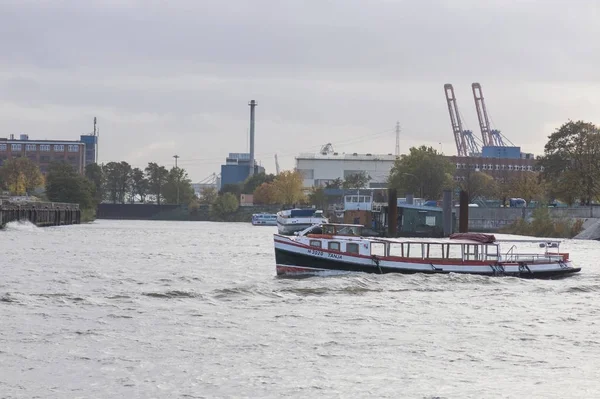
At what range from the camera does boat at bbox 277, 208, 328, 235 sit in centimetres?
14825

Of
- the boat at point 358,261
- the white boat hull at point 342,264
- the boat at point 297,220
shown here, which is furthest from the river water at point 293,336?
the boat at point 297,220

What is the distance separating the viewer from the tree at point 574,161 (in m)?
150

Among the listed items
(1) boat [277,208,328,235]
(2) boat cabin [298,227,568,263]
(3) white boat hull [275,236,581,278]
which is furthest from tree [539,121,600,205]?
(3) white boat hull [275,236,581,278]

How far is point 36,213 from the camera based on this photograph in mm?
162000

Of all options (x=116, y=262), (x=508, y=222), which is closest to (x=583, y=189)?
(x=508, y=222)

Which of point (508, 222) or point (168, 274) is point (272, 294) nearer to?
point (168, 274)

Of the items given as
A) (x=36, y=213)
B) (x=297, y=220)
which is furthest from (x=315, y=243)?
(x=36, y=213)

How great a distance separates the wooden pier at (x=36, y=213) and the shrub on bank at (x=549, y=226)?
66620mm

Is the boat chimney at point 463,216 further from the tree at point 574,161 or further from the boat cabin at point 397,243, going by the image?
the boat cabin at point 397,243

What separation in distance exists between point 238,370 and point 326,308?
14.8 meters

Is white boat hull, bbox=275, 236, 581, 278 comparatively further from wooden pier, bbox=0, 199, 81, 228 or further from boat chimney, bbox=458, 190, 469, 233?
wooden pier, bbox=0, 199, 81, 228

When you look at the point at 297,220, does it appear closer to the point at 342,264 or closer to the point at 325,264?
the point at 342,264

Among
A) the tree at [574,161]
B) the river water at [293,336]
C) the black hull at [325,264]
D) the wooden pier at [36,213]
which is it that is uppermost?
the tree at [574,161]

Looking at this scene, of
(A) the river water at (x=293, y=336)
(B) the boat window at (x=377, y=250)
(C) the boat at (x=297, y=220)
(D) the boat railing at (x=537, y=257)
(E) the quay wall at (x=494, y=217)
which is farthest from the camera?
(E) the quay wall at (x=494, y=217)
